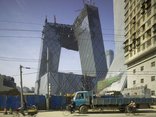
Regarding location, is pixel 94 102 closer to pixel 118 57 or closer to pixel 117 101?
pixel 117 101

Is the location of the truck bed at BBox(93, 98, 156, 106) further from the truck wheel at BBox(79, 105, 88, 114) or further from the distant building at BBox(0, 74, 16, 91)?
the distant building at BBox(0, 74, 16, 91)

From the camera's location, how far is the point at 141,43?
72.2 metres

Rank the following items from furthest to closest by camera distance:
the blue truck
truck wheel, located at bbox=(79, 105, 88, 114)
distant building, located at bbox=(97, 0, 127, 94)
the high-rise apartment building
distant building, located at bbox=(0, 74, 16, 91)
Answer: distant building, located at bbox=(97, 0, 127, 94), distant building, located at bbox=(0, 74, 16, 91), the high-rise apartment building, the blue truck, truck wheel, located at bbox=(79, 105, 88, 114)

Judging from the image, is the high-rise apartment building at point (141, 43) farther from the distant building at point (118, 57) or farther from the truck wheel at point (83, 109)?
the distant building at point (118, 57)

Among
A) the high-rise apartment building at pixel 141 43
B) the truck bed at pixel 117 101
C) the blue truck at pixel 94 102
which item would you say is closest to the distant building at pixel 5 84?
the high-rise apartment building at pixel 141 43

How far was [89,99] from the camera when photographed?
35.3 meters

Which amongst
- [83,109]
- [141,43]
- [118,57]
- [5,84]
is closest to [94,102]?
[83,109]

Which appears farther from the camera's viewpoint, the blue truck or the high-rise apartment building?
the high-rise apartment building

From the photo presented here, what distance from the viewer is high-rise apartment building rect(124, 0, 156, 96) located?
63612 millimetres

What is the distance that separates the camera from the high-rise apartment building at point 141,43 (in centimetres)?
6361

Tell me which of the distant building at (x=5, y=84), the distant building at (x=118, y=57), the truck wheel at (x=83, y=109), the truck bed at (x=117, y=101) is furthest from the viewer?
the distant building at (x=118, y=57)

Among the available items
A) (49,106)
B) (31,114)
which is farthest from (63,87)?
(31,114)

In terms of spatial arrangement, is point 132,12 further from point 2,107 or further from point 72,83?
point 72,83

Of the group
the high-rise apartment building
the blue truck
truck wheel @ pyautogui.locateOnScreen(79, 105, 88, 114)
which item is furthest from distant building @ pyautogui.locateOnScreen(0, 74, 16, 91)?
truck wheel @ pyautogui.locateOnScreen(79, 105, 88, 114)
